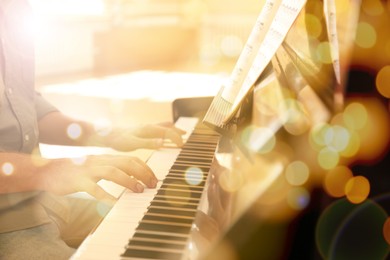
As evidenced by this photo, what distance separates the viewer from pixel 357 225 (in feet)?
2.28

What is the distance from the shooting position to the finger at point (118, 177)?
98cm

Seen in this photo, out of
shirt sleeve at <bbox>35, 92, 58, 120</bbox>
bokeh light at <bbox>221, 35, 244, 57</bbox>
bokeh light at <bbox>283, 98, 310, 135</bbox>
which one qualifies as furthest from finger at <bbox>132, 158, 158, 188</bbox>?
bokeh light at <bbox>221, 35, 244, 57</bbox>

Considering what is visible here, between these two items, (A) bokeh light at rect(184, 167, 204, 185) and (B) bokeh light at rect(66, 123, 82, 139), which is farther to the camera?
(B) bokeh light at rect(66, 123, 82, 139)

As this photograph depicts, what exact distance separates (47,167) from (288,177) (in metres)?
0.56

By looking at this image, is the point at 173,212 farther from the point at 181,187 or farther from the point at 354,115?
the point at 354,115

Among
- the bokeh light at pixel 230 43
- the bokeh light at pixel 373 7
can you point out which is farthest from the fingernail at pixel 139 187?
the bokeh light at pixel 230 43


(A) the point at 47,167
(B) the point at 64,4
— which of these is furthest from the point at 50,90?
(A) the point at 47,167

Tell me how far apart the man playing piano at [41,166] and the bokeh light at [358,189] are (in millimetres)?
455

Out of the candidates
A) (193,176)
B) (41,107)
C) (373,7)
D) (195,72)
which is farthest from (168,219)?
(195,72)

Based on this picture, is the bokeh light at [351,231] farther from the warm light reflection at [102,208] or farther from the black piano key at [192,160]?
the warm light reflection at [102,208]

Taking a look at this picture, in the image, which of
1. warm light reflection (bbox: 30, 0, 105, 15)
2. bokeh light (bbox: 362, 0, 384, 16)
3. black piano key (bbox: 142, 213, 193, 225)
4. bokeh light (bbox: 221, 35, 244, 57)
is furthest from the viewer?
bokeh light (bbox: 221, 35, 244, 57)

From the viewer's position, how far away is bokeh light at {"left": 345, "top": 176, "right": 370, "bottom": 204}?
67 centimetres

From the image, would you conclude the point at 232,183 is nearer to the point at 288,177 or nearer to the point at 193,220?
the point at 193,220

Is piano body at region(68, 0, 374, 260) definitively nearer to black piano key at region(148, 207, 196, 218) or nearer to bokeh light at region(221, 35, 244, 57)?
black piano key at region(148, 207, 196, 218)
